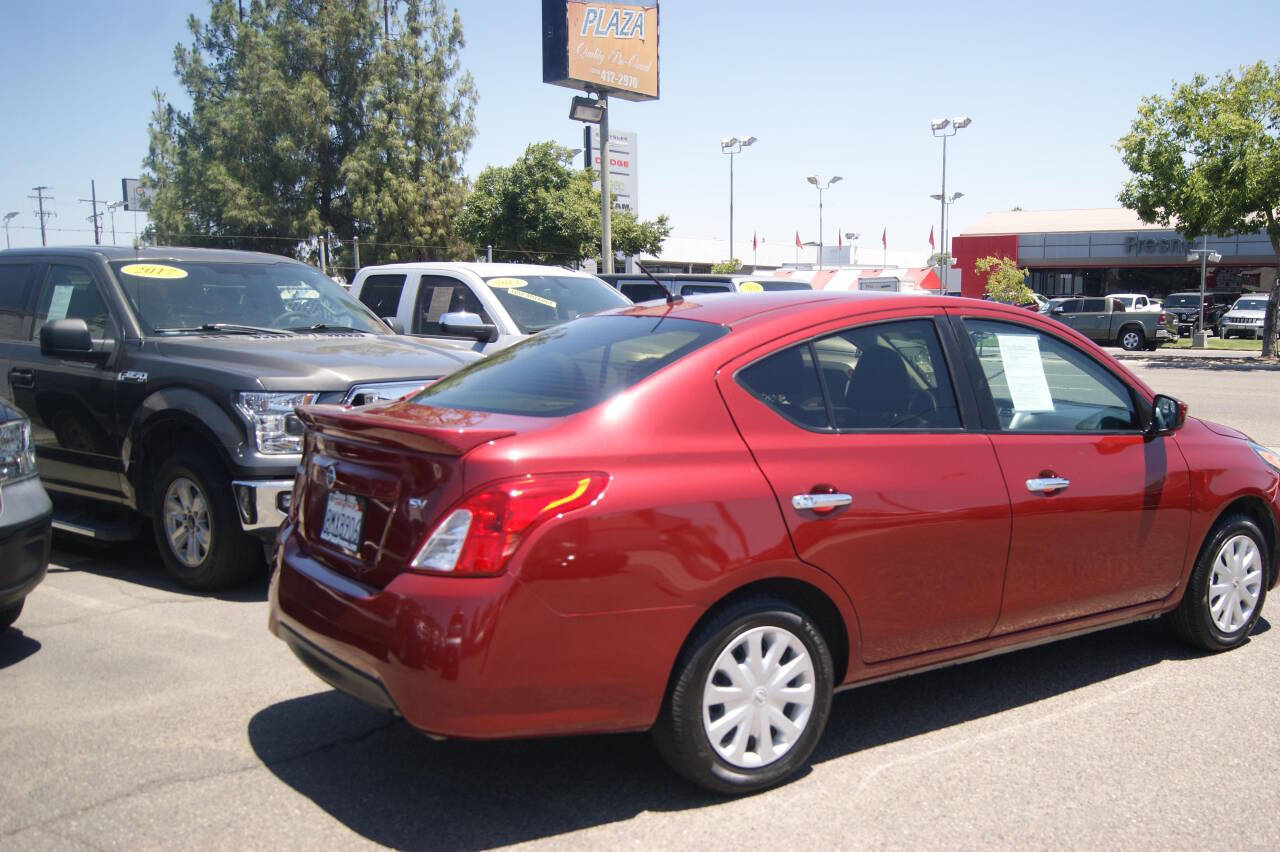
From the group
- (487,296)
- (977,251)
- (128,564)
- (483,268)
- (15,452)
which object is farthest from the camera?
(977,251)

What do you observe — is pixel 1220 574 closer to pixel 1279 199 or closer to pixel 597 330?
pixel 597 330

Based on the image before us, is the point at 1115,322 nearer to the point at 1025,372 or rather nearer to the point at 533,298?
the point at 533,298

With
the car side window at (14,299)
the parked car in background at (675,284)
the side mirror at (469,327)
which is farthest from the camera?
the parked car in background at (675,284)

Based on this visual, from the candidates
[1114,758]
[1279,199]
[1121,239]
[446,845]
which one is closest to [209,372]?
[446,845]

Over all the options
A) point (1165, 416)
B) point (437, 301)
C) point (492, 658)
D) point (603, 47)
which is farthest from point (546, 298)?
point (603, 47)

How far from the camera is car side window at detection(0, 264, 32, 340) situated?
7469 mm

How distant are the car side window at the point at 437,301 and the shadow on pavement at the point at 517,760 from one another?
5.64 meters

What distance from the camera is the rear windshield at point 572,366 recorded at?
12.3ft

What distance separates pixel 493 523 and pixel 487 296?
261 inches

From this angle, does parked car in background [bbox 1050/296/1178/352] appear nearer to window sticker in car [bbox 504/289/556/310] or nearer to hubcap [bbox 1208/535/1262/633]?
window sticker in car [bbox 504/289/556/310]

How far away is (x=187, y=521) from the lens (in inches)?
248

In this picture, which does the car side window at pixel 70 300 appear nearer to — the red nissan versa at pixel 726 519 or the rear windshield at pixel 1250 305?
the red nissan versa at pixel 726 519

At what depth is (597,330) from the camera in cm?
438

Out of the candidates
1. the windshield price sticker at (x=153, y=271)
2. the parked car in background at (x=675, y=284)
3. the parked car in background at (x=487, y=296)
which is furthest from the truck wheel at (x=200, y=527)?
the parked car in background at (x=675, y=284)
